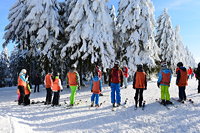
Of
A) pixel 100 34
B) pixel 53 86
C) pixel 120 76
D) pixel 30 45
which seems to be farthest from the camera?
pixel 30 45

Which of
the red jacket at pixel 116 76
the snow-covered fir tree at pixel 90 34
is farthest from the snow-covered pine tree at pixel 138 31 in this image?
the red jacket at pixel 116 76

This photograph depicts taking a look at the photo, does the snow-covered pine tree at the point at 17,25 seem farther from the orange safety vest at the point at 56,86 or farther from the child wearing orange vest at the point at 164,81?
the child wearing orange vest at the point at 164,81

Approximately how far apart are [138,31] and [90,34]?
18.6ft

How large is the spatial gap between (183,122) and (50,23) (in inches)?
619

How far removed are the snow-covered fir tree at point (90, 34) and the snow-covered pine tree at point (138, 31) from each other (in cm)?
258

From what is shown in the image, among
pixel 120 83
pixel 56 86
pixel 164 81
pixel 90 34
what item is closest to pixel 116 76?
pixel 120 83

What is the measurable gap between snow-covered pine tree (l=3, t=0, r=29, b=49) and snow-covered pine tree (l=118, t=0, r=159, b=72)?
10.5 metres

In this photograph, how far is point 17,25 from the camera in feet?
→ 65.1

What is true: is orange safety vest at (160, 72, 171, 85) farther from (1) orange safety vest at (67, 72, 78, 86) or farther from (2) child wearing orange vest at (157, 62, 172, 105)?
(1) orange safety vest at (67, 72, 78, 86)

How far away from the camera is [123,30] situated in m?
19.3

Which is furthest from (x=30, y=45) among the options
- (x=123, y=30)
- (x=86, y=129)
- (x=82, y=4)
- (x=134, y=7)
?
(x=86, y=129)

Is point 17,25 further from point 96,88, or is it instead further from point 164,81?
point 164,81

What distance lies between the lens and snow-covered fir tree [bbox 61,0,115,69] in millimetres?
16750

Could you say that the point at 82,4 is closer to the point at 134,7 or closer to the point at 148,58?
the point at 134,7
